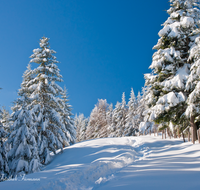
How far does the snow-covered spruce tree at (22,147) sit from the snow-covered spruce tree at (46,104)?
5.23 ft

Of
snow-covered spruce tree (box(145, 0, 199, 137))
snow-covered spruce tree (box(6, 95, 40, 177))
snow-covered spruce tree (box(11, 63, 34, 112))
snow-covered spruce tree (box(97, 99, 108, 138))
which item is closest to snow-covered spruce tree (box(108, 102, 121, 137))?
snow-covered spruce tree (box(97, 99, 108, 138))

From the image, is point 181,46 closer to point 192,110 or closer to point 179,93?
point 179,93

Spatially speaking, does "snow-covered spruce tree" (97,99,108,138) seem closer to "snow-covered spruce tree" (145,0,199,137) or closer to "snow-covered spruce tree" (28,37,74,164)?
"snow-covered spruce tree" (28,37,74,164)

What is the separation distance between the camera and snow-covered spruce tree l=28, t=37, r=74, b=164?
1380cm

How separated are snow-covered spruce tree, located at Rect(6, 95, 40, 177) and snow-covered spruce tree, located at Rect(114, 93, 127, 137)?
29.4 m

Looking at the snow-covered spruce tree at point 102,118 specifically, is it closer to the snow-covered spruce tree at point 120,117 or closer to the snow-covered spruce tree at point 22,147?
the snow-covered spruce tree at point 120,117

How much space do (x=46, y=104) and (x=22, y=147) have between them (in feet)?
17.5

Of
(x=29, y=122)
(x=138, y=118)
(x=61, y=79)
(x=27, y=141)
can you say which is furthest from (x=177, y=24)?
(x=138, y=118)

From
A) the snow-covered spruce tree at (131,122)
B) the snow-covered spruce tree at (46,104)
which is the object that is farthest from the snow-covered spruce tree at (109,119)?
the snow-covered spruce tree at (46,104)

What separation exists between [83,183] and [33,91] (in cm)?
1251

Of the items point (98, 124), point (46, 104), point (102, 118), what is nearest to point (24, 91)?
point (46, 104)

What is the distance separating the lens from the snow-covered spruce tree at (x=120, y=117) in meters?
38.6

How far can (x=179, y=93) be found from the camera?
37.9ft

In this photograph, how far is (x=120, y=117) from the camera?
3969cm
